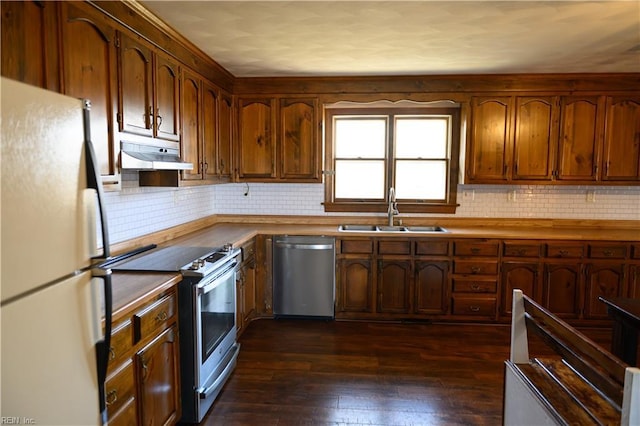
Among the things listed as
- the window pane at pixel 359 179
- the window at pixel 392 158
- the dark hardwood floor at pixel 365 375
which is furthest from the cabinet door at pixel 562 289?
the window pane at pixel 359 179

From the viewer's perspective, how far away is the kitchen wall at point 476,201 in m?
4.38

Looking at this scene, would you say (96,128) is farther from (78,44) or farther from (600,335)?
(600,335)

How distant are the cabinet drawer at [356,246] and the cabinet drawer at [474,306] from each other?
97cm

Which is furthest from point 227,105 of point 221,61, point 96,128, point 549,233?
point 549,233

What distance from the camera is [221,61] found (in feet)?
12.1

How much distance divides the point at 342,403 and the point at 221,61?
9.68ft

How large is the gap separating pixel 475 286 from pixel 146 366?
3.12 meters

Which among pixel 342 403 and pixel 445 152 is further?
pixel 445 152

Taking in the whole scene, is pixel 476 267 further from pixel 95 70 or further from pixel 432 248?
pixel 95 70

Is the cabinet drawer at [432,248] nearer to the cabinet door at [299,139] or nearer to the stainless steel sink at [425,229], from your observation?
the stainless steel sink at [425,229]

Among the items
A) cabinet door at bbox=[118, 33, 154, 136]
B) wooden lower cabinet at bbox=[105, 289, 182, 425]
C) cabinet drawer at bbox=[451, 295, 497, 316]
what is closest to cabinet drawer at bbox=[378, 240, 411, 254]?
cabinet drawer at bbox=[451, 295, 497, 316]

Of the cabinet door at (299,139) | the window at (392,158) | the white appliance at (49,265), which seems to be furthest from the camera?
the window at (392,158)

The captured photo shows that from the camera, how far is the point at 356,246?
4.09 metres

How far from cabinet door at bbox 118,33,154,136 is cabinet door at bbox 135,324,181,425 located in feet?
3.92
